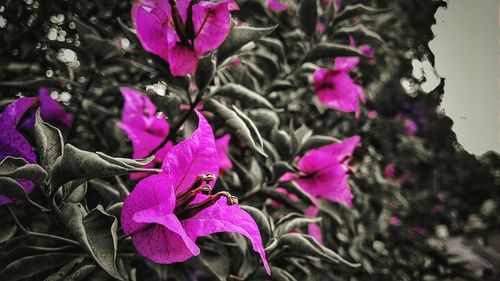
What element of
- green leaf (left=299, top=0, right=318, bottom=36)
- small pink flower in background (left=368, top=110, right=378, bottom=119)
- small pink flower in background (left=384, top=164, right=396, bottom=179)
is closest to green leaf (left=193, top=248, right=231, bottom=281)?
green leaf (left=299, top=0, right=318, bottom=36)

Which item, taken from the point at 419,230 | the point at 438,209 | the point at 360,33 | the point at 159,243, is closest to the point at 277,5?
the point at 360,33

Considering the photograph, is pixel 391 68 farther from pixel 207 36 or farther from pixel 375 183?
pixel 207 36

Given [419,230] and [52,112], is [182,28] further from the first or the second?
[419,230]

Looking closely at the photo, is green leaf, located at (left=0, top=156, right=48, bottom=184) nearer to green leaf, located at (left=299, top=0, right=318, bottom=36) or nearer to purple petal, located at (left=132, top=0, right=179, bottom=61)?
purple petal, located at (left=132, top=0, right=179, bottom=61)

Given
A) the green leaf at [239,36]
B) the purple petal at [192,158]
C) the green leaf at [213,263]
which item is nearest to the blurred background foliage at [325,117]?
the green leaf at [213,263]

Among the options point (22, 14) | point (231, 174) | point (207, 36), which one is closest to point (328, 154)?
point (231, 174)

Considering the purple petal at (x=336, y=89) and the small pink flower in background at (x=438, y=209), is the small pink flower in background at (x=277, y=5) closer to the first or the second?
the purple petal at (x=336, y=89)
